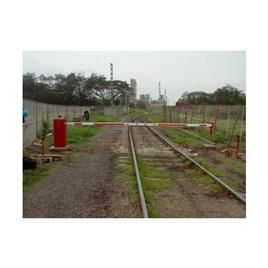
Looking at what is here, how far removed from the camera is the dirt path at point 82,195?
17.7 feet

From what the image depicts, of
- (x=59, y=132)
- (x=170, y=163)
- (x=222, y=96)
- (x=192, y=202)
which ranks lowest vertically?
(x=192, y=202)

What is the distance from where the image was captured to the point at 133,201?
19.4 feet

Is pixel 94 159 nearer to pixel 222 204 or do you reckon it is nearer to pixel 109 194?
pixel 109 194

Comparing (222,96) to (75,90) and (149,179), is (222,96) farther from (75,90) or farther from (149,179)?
(149,179)

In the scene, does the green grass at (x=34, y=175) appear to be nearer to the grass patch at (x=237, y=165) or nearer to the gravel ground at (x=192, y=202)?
the gravel ground at (x=192, y=202)

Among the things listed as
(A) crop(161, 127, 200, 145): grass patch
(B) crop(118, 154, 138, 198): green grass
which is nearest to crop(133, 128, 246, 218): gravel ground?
(B) crop(118, 154, 138, 198): green grass

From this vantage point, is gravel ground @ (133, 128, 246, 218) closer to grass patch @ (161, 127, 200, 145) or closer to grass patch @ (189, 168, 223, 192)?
grass patch @ (189, 168, 223, 192)

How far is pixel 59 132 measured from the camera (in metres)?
12.4

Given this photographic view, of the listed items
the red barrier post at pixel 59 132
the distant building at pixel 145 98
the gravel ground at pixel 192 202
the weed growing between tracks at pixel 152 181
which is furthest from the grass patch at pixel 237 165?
the distant building at pixel 145 98

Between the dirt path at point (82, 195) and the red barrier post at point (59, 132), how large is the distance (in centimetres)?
288

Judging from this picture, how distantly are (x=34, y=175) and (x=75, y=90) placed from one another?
51888mm

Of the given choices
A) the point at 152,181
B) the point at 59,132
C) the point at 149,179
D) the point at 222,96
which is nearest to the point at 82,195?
the point at 152,181

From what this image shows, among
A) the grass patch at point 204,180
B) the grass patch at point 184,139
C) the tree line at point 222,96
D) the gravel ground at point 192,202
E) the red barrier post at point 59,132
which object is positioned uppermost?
the tree line at point 222,96

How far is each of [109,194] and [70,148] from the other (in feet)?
22.1
